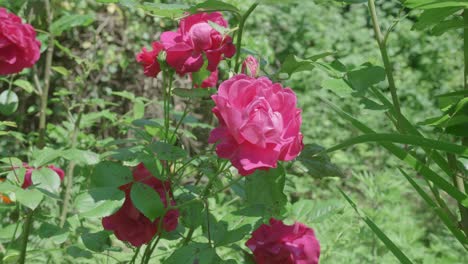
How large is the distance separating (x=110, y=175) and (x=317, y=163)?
290 mm

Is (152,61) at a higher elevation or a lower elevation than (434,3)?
lower

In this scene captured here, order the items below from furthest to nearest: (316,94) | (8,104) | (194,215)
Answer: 1. (316,94)
2. (8,104)
3. (194,215)

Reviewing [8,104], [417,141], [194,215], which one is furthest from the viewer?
[8,104]

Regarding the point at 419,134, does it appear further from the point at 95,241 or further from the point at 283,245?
the point at 95,241

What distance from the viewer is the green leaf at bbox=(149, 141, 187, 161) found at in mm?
901

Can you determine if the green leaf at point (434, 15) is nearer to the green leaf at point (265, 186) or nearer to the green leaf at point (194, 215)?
the green leaf at point (265, 186)

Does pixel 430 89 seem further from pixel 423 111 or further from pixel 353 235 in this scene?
pixel 353 235

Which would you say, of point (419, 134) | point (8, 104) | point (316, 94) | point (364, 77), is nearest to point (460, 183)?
point (419, 134)

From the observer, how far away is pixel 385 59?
92 cm

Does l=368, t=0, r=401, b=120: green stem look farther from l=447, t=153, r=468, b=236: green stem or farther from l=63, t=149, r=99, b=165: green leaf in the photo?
l=63, t=149, r=99, b=165: green leaf

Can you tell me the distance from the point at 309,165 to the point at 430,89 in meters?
4.34

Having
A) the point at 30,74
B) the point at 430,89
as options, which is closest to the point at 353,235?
the point at 30,74

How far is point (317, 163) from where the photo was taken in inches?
35.5

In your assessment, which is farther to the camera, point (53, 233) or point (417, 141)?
point (53, 233)
